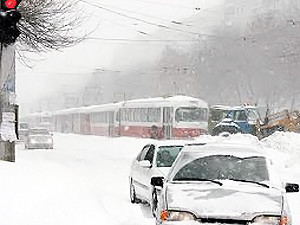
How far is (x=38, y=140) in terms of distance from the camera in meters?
37.5

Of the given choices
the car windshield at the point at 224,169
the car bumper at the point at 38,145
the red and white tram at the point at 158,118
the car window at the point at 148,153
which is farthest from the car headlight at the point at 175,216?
the red and white tram at the point at 158,118

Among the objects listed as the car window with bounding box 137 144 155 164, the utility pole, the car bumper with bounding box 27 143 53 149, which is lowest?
the car bumper with bounding box 27 143 53 149

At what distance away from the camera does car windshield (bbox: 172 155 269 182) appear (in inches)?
330

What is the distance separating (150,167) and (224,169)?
4281 millimetres

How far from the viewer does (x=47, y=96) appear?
15900 centimetres

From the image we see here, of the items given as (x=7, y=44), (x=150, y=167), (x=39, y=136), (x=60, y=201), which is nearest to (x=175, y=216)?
(x=60, y=201)

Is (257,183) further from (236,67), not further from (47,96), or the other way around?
(47,96)

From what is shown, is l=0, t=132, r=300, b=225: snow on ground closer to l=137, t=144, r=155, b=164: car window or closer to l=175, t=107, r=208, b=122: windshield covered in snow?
l=137, t=144, r=155, b=164: car window

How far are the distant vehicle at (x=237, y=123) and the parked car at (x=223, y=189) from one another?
27782 mm

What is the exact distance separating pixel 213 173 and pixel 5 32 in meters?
3.59

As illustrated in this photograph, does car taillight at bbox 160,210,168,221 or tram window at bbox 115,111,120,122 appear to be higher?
tram window at bbox 115,111,120,122

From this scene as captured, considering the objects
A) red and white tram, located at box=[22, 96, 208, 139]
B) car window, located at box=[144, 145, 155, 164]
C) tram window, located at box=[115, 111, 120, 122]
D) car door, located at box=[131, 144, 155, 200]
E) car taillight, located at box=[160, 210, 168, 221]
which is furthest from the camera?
tram window, located at box=[115, 111, 120, 122]

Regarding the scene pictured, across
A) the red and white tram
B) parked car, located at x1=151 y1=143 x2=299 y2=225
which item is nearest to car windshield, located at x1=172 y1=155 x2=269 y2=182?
parked car, located at x1=151 y1=143 x2=299 y2=225

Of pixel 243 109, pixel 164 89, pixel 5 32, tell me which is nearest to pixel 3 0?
pixel 5 32
